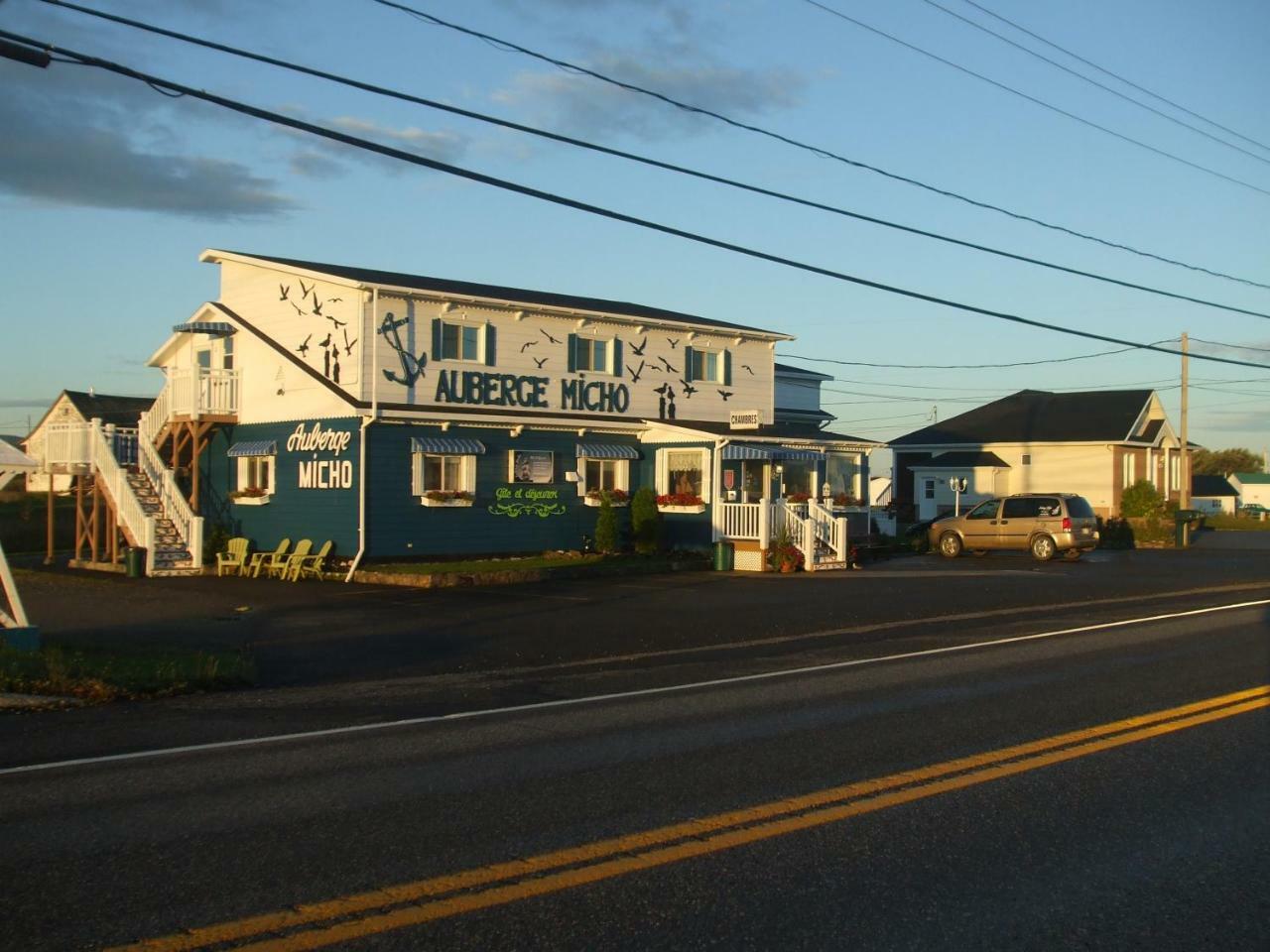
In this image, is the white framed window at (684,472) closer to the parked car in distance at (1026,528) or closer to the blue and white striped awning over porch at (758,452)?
the blue and white striped awning over porch at (758,452)

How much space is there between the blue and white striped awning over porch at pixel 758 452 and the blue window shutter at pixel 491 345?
621 centimetres

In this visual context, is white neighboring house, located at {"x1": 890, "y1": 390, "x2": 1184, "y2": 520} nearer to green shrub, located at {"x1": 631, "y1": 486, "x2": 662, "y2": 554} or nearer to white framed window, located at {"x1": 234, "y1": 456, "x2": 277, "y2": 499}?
green shrub, located at {"x1": 631, "y1": 486, "x2": 662, "y2": 554}

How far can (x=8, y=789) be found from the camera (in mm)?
8219

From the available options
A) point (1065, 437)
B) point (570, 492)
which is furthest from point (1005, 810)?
point (1065, 437)

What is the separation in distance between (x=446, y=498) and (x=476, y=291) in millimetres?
6796

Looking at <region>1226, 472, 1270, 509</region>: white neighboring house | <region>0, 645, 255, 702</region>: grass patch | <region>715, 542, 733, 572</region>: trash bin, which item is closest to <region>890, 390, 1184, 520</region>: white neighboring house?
<region>715, 542, 733, 572</region>: trash bin

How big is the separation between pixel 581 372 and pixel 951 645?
18.5m

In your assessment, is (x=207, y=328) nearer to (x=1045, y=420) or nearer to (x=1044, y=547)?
(x=1044, y=547)

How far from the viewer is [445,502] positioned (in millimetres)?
29406

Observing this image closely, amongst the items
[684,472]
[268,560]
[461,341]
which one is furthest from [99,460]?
[684,472]

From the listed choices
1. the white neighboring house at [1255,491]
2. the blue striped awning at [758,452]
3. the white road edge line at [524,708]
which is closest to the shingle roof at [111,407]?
the blue striped awning at [758,452]

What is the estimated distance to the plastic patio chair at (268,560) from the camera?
2922 centimetres

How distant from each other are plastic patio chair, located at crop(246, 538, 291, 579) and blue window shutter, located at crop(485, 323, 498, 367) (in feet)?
21.0

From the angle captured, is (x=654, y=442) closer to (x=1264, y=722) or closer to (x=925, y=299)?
(x=925, y=299)
